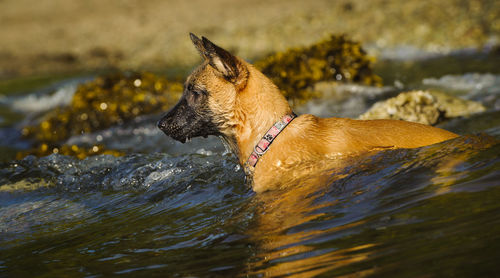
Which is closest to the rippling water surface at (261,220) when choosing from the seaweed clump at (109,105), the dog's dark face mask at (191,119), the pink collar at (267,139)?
the pink collar at (267,139)

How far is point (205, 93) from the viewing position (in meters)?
5.86

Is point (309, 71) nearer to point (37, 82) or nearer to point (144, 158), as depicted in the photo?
point (144, 158)

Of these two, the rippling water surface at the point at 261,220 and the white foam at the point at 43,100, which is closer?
the rippling water surface at the point at 261,220

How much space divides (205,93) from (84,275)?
2.36 meters

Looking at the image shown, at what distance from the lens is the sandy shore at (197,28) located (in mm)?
18500

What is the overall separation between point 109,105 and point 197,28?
40.2 feet

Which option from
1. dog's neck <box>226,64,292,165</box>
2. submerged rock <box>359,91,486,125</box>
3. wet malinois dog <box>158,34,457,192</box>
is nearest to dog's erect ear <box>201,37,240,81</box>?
wet malinois dog <box>158,34,457,192</box>

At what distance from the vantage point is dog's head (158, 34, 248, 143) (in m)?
5.69

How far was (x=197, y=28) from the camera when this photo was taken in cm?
2494

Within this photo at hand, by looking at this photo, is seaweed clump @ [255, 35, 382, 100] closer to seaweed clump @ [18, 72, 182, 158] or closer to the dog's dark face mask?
seaweed clump @ [18, 72, 182, 158]

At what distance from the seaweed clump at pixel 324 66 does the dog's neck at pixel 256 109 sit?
6199mm

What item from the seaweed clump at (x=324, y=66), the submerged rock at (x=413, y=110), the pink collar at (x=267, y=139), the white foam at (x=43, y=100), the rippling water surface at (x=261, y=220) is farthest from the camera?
the white foam at (x=43, y=100)

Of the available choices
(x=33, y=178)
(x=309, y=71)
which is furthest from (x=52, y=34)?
(x=33, y=178)

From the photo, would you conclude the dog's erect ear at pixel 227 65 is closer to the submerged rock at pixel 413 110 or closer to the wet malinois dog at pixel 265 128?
the wet malinois dog at pixel 265 128
